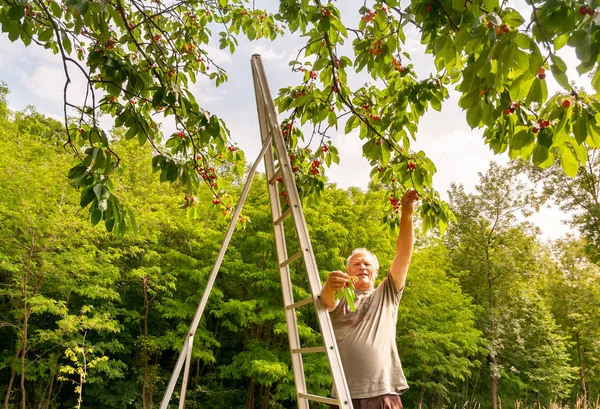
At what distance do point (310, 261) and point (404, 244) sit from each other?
1.96ft

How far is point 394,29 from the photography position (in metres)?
2.22

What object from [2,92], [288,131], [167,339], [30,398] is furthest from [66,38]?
[2,92]

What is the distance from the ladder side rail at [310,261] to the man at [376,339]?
19cm

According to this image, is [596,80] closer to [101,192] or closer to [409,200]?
[409,200]

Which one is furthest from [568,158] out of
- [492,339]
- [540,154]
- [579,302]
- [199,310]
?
[579,302]

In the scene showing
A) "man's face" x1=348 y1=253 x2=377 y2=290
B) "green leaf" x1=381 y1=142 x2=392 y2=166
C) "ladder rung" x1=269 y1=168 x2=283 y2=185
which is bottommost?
"man's face" x1=348 y1=253 x2=377 y2=290

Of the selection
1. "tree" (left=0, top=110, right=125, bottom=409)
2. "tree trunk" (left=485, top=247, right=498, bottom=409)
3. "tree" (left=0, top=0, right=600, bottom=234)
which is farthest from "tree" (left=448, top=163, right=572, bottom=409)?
"tree" (left=0, top=0, right=600, bottom=234)

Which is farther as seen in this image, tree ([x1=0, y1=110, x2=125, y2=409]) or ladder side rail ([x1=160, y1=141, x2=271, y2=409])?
tree ([x1=0, y1=110, x2=125, y2=409])

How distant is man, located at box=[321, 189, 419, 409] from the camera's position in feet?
6.00

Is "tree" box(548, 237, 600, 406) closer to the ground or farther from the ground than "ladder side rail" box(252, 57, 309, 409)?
farther from the ground

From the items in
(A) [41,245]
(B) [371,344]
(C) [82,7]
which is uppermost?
(A) [41,245]

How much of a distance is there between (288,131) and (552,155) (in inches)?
63.1

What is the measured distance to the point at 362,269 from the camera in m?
2.14

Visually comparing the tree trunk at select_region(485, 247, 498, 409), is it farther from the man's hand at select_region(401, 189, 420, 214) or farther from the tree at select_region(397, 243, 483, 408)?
the man's hand at select_region(401, 189, 420, 214)
